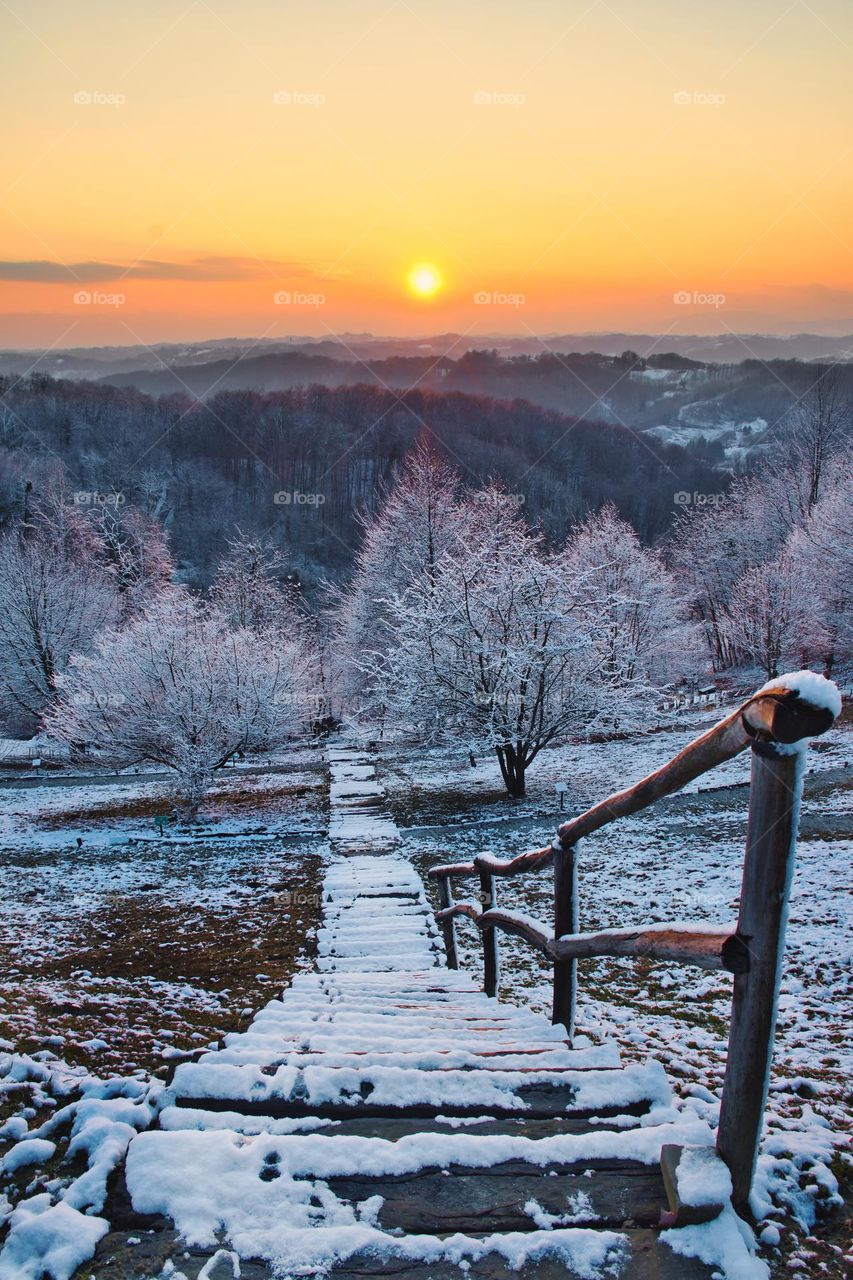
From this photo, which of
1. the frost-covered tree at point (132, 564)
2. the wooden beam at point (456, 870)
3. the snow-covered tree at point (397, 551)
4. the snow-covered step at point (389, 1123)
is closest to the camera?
the snow-covered step at point (389, 1123)

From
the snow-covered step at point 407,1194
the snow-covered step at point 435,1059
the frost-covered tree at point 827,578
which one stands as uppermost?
the frost-covered tree at point 827,578

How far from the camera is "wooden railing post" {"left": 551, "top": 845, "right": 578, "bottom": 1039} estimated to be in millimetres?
4484

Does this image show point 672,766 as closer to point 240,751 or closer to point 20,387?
point 240,751

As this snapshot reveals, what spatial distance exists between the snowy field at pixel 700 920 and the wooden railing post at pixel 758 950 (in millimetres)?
212

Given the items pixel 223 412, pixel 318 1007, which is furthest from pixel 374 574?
pixel 223 412

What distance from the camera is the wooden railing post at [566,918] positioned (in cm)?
448

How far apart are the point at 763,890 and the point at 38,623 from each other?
35.5 meters

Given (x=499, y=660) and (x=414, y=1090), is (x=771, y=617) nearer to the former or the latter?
(x=499, y=660)

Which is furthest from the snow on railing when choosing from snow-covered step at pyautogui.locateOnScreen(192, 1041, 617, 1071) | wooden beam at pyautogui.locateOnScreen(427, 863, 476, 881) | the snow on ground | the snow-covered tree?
the snow-covered tree

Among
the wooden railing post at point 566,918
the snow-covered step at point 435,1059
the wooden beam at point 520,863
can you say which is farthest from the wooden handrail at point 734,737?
the snow-covered step at point 435,1059

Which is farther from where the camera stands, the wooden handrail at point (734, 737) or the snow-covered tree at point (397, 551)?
the snow-covered tree at point (397, 551)

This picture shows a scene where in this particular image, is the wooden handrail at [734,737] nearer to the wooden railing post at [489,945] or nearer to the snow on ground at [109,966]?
the snow on ground at [109,966]

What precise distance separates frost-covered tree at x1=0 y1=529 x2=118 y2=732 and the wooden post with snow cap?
105 feet

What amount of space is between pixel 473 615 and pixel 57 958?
36.7ft
